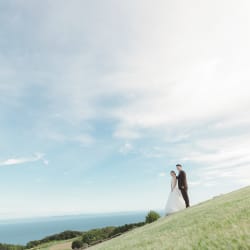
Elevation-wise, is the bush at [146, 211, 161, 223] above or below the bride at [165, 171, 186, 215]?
below

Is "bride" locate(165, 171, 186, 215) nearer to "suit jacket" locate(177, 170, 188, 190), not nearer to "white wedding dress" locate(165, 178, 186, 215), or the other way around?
"white wedding dress" locate(165, 178, 186, 215)

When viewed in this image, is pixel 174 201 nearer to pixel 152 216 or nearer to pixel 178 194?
pixel 178 194

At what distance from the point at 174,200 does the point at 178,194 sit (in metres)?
0.56

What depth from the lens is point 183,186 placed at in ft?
66.5

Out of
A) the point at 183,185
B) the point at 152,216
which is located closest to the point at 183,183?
the point at 183,185

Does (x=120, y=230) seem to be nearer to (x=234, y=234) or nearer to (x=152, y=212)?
(x=152, y=212)

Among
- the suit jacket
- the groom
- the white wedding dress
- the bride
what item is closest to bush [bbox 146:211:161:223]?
the bride

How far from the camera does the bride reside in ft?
66.9

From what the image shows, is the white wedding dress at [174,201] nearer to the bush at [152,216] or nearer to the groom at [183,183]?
the groom at [183,183]

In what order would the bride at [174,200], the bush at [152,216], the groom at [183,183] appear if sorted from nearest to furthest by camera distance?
the groom at [183,183] < the bride at [174,200] < the bush at [152,216]

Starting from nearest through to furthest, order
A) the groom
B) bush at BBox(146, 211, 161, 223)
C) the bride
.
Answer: the groom
the bride
bush at BBox(146, 211, 161, 223)

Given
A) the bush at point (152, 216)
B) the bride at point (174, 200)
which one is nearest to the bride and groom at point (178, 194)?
the bride at point (174, 200)

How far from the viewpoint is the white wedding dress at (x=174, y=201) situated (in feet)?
66.8

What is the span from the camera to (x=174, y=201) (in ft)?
67.5
